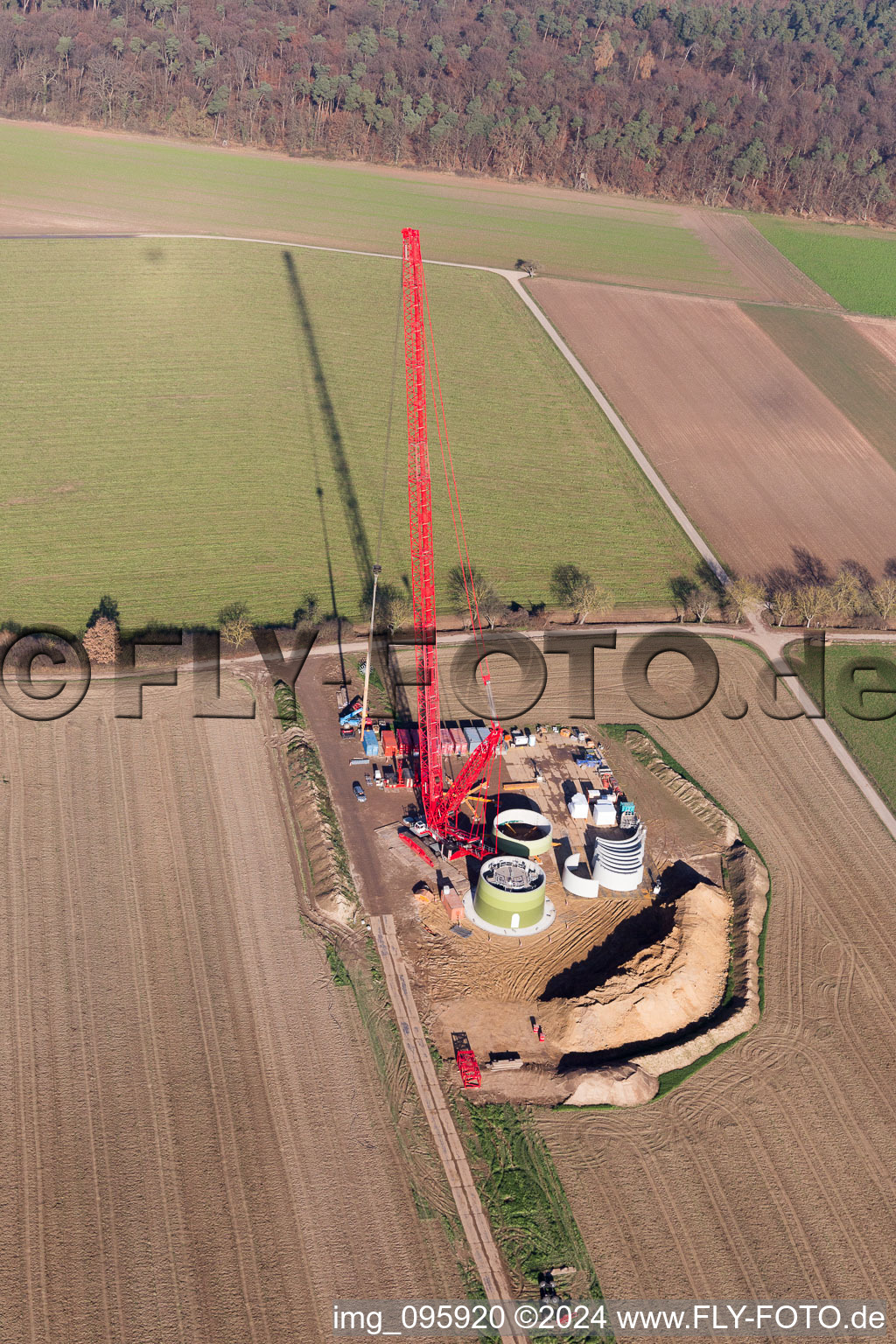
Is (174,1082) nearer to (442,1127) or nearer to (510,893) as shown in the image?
(442,1127)

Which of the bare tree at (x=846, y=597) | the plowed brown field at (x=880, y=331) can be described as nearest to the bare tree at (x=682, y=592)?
the bare tree at (x=846, y=597)

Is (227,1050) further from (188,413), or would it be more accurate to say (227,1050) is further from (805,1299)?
(188,413)

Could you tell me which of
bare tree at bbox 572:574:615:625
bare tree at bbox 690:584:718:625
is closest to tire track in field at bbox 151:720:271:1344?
bare tree at bbox 572:574:615:625

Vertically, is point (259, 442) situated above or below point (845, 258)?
below

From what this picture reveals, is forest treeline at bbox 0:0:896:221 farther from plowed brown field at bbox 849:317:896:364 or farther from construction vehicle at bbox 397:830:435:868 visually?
construction vehicle at bbox 397:830:435:868

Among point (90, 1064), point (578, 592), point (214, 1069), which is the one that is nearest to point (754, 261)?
point (578, 592)

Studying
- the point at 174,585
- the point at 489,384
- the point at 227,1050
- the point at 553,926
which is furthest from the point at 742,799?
the point at 489,384
